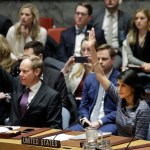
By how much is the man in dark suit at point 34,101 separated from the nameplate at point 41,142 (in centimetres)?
90

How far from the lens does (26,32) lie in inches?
277

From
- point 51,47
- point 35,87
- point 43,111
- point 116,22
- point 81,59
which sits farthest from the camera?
point 51,47

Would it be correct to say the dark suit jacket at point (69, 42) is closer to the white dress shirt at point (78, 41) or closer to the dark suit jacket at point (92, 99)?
the white dress shirt at point (78, 41)

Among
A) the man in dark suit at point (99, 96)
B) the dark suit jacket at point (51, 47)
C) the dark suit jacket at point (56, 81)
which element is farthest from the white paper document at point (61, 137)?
the dark suit jacket at point (51, 47)

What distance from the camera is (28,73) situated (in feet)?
16.3

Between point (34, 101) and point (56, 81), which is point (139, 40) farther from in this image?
point (34, 101)

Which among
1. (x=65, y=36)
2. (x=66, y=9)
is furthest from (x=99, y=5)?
(x=65, y=36)

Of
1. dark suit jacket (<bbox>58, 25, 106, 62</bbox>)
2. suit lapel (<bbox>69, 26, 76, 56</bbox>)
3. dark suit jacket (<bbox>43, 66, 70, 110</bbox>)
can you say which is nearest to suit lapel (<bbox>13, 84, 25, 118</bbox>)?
dark suit jacket (<bbox>43, 66, 70, 110</bbox>)

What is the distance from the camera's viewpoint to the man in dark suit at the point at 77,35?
7036 millimetres

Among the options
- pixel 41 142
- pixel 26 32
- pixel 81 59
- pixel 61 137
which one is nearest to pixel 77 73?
pixel 81 59

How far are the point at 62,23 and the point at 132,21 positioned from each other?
5.72ft

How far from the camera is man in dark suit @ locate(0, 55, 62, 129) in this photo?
487 centimetres

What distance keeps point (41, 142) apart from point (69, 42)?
331 cm

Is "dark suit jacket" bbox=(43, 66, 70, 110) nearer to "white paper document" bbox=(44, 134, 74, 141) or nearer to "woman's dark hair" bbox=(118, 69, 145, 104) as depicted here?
"woman's dark hair" bbox=(118, 69, 145, 104)
